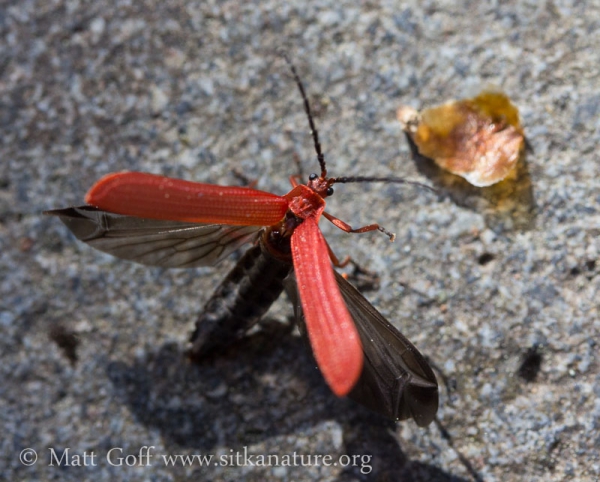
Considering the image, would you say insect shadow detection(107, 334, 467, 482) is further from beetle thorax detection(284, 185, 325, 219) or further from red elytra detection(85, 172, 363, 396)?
red elytra detection(85, 172, 363, 396)

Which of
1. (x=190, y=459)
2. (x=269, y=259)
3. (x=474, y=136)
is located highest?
(x=474, y=136)

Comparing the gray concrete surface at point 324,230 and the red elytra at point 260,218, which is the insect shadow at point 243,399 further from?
the red elytra at point 260,218

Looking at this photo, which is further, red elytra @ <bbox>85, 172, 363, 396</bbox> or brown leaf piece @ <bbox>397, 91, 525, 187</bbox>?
brown leaf piece @ <bbox>397, 91, 525, 187</bbox>

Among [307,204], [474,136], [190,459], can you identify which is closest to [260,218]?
[307,204]

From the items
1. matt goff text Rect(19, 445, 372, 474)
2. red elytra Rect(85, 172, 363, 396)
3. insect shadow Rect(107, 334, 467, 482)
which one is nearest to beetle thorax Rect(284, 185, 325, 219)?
red elytra Rect(85, 172, 363, 396)

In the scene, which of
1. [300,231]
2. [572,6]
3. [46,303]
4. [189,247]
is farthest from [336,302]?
[572,6]

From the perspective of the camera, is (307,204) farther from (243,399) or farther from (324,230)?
(243,399)

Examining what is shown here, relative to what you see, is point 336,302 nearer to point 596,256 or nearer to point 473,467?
point 473,467
